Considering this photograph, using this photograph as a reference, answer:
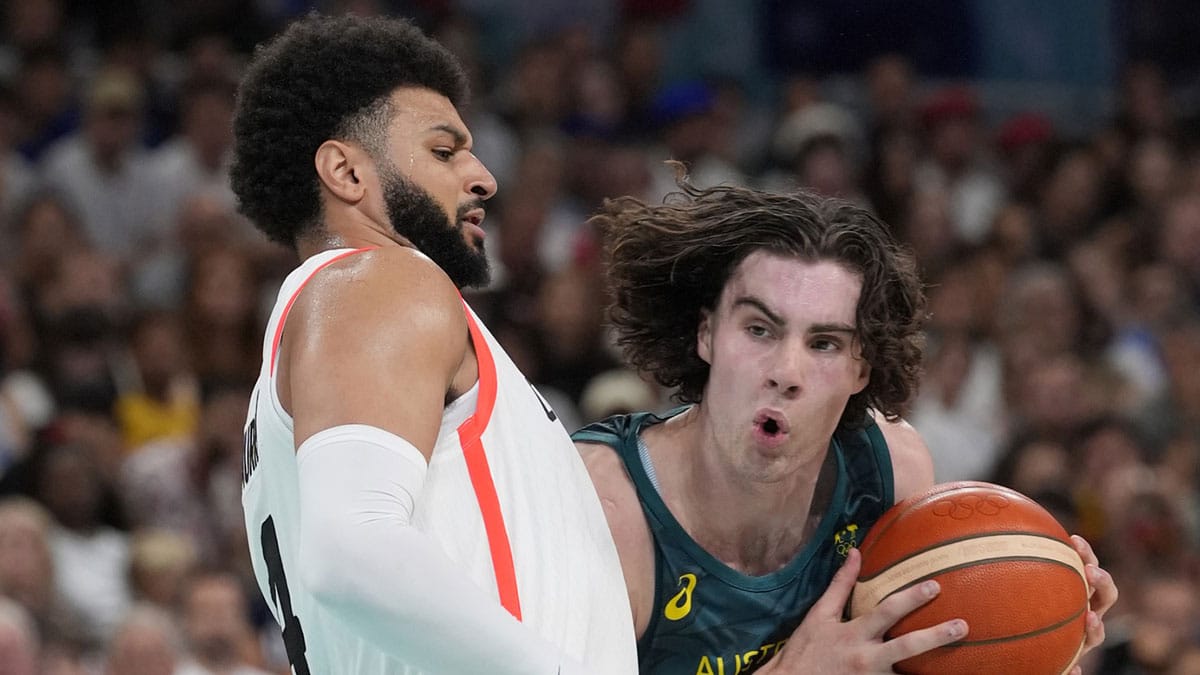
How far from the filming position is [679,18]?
37.1ft

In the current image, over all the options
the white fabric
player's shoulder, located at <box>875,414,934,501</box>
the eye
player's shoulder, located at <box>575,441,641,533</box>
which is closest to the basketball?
player's shoulder, located at <box>875,414,934,501</box>

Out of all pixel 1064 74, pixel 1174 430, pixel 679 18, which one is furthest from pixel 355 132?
pixel 1064 74

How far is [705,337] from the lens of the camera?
12.3 feet

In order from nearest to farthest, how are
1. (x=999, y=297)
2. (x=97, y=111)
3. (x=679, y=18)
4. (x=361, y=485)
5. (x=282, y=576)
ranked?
(x=361, y=485)
(x=282, y=576)
(x=97, y=111)
(x=999, y=297)
(x=679, y=18)

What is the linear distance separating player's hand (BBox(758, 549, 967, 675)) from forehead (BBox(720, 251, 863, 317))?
532mm

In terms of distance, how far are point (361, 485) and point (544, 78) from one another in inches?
297

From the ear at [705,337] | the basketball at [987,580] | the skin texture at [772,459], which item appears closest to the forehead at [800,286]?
the skin texture at [772,459]

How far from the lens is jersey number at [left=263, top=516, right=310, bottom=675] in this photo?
10.5ft

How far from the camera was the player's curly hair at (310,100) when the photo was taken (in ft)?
10.7

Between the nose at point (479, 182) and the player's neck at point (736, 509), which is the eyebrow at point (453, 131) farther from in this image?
the player's neck at point (736, 509)

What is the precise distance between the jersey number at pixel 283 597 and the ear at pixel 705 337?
102cm

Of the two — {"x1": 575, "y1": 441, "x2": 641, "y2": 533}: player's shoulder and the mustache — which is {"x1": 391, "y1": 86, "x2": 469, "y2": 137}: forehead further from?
{"x1": 575, "y1": 441, "x2": 641, "y2": 533}: player's shoulder

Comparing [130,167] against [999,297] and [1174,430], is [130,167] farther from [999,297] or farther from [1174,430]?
[1174,430]

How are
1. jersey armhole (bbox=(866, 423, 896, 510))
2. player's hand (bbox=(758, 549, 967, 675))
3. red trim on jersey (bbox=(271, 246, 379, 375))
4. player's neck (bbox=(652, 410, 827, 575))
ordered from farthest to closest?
jersey armhole (bbox=(866, 423, 896, 510)), player's neck (bbox=(652, 410, 827, 575)), player's hand (bbox=(758, 549, 967, 675)), red trim on jersey (bbox=(271, 246, 379, 375))
